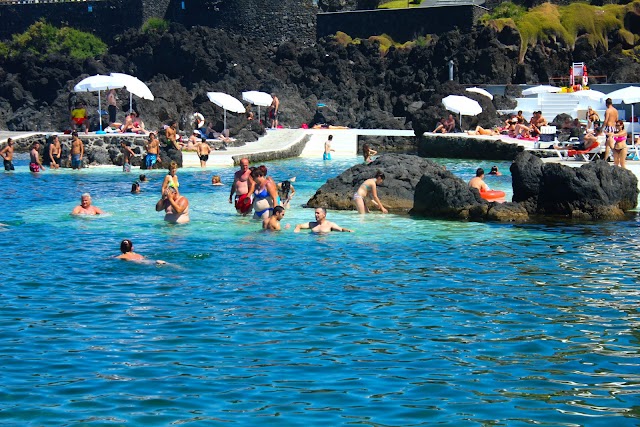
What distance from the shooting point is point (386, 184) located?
20.3 meters

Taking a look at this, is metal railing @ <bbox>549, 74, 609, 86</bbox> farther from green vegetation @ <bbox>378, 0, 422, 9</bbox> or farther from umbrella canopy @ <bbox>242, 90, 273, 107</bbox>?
green vegetation @ <bbox>378, 0, 422, 9</bbox>

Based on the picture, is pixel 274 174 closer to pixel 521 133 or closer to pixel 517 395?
pixel 521 133

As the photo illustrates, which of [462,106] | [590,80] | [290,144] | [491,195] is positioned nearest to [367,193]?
[491,195]

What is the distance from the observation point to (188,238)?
16.4 meters

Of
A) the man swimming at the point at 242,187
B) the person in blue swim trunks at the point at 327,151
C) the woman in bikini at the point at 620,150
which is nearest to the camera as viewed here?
the man swimming at the point at 242,187

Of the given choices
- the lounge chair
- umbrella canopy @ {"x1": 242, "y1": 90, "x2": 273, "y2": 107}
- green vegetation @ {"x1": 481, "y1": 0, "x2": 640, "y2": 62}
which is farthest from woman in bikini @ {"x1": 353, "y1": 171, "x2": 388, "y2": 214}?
green vegetation @ {"x1": 481, "y1": 0, "x2": 640, "y2": 62}

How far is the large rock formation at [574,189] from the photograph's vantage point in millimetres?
18578

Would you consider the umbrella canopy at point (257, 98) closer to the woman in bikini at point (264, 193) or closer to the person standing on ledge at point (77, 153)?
the person standing on ledge at point (77, 153)

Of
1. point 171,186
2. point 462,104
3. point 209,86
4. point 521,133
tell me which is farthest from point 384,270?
point 209,86

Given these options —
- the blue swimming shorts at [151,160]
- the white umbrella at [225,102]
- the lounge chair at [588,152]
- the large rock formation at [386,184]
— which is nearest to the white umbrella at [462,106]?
the white umbrella at [225,102]

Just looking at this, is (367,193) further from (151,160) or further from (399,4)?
(399,4)

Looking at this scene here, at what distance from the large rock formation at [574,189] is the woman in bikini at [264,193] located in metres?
4.67

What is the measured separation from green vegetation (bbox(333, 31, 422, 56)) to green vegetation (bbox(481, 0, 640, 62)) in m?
4.32

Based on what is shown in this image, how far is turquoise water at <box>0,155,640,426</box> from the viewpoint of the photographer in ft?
27.3
